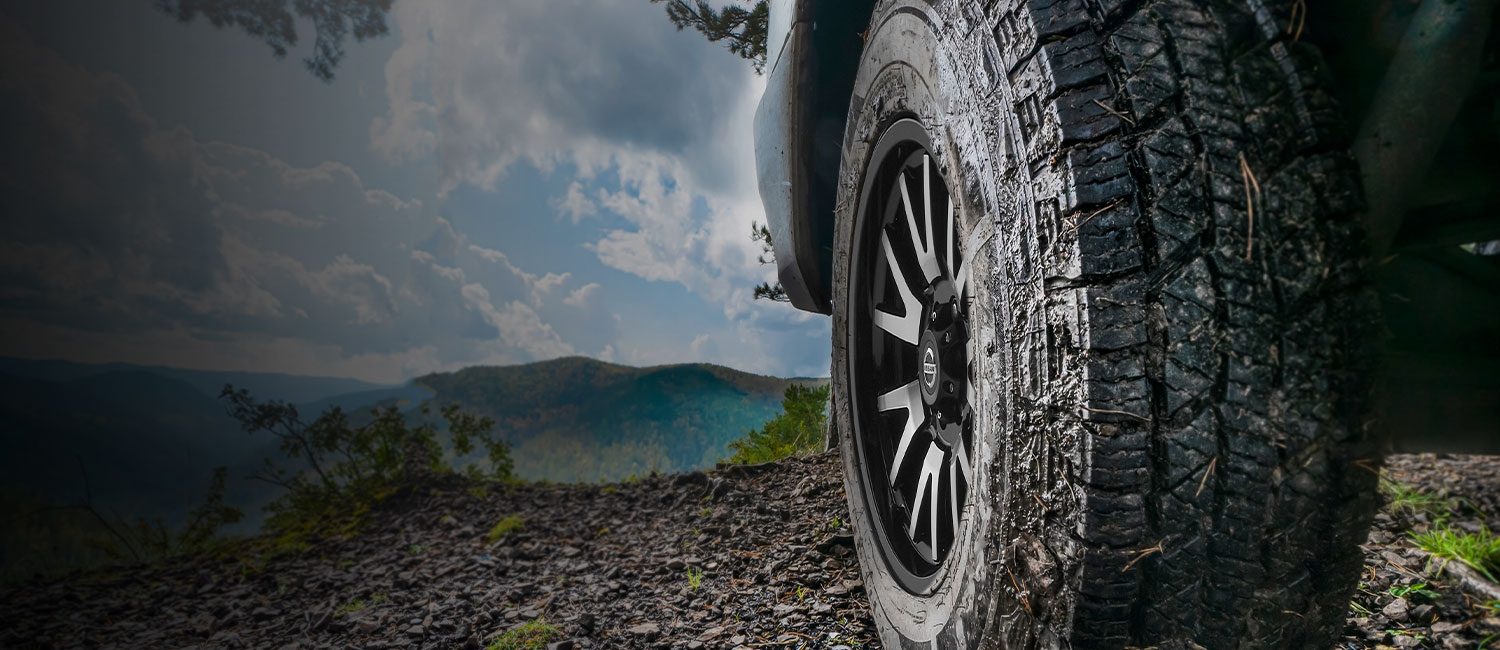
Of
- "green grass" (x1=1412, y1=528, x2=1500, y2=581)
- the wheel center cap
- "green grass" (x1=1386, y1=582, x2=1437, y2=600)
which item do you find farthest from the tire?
"green grass" (x1=1412, y1=528, x2=1500, y2=581)

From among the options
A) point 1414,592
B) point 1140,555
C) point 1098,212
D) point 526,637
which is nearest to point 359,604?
point 526,637

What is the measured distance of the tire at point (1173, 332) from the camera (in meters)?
0.83

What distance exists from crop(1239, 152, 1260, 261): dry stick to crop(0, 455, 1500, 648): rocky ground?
143cm

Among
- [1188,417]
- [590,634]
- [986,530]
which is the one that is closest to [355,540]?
[590,634]

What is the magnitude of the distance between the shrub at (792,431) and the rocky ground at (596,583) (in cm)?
63

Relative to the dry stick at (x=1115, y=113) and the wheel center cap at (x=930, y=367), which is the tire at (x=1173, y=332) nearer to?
the dry stick at (x=1115, y=113)

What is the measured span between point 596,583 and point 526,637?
0.56 m

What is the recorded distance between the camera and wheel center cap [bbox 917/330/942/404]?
156 centimetres

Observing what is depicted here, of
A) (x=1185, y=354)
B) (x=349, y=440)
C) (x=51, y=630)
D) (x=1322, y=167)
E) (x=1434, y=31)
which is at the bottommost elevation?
(x=51, y=630)

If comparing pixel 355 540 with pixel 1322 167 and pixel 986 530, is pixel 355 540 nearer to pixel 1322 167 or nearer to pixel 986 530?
pixel 986 530

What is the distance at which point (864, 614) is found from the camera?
2.08 meters

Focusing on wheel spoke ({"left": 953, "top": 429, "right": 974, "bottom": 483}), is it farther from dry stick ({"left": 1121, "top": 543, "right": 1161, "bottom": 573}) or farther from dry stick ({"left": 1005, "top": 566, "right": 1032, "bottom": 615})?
dry stick ({"left": 1121, "top": 543, "right": 1161, "bottom": 573})

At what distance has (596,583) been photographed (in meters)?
2.74

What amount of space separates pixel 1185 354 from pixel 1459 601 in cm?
176
